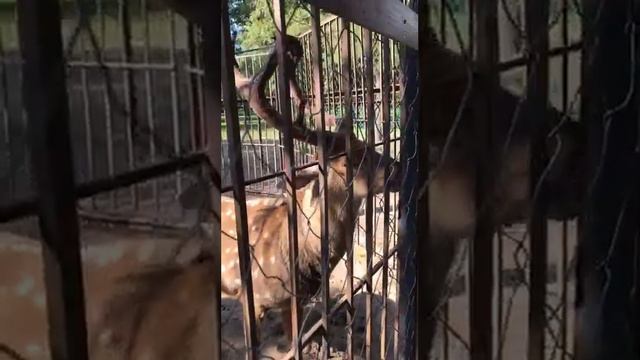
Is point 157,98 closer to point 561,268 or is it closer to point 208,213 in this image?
point 208,213

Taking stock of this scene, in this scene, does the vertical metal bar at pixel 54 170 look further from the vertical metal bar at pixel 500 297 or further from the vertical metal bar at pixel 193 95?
Result: the vertical metal bar at pixel 500 297

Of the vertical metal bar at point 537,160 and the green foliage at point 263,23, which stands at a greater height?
the green foliage at point 263,23

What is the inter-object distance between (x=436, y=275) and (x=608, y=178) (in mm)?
224

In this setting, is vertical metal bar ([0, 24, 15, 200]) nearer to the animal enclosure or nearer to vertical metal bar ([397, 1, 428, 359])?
the animal enclosure

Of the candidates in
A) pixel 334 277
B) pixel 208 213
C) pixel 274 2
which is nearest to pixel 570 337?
pixel 208 213

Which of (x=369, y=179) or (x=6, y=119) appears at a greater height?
(x=6, y=119)

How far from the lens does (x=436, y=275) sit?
0.60m

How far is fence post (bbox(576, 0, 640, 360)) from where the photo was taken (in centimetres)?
67

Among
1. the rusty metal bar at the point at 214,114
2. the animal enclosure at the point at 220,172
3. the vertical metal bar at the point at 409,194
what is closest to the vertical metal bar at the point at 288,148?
the animal enclosure at the point at 220,172

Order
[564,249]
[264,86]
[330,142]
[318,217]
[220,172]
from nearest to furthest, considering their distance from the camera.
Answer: [220,172] < [564,249] < [264,86] < [330,142] < [318,217]

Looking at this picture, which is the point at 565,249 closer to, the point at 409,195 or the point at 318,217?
the point at 409,195

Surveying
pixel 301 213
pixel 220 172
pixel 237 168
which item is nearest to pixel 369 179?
pixel 301 213

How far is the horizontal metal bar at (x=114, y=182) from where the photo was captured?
0.97ft

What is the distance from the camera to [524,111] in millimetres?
620
